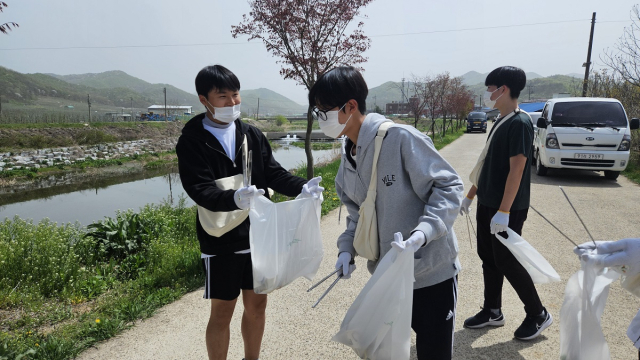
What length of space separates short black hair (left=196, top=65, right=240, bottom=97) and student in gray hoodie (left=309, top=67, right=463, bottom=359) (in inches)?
27.4

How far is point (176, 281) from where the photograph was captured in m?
4.08

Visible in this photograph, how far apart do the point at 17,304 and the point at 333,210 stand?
193 inches

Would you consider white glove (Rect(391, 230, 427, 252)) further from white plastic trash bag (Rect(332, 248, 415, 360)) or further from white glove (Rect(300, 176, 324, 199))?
white glove (Rect(300, 176, 324, 199))

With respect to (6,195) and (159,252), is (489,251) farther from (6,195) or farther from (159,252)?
(6,195)

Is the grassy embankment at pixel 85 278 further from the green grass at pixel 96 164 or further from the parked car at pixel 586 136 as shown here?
the green grass at pixel 96 164

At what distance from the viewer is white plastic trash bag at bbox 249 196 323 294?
2189 mm

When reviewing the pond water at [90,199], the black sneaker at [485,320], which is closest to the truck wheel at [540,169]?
the pond water at [90,199]

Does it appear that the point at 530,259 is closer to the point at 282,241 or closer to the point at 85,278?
the point at 282,241

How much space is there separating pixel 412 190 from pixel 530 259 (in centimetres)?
129

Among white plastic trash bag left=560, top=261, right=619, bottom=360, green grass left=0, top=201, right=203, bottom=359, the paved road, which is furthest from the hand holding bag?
white plastic trash bag left=560, top=261, right=619, bottom=360

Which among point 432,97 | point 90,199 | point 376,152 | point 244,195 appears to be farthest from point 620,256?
point 432,97

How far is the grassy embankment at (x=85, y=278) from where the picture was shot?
3.08 metres

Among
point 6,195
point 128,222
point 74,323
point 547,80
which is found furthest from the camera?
point 547,80

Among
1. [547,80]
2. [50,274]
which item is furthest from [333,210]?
[547,80]
